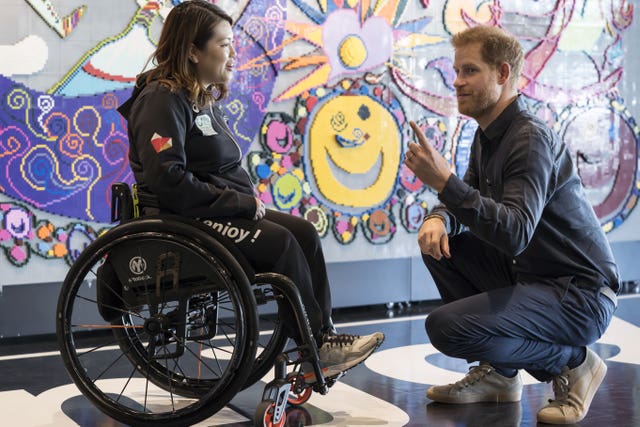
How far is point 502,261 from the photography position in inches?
116

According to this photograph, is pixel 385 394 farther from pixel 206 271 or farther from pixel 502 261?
pixel 206 271

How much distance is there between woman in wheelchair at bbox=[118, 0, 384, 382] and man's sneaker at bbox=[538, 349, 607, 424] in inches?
20.6

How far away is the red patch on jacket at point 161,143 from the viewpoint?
2605mm

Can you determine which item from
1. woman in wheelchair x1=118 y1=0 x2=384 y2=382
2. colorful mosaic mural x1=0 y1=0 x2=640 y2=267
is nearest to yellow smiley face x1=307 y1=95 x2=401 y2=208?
colorful mosaic mural x1=0 y1=0 x2=640 y2=267

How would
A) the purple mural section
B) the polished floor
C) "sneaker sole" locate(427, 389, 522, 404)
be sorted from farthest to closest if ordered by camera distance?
the purple mural section → "sneaker sole" locate(427, 389, 522, 404) → the polished floor

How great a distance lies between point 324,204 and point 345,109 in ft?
1.37

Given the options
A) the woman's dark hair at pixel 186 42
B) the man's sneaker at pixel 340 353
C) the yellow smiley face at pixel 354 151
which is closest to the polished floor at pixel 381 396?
the man's sneaker at pixel 340 353

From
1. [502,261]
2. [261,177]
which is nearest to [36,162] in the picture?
[261,177]

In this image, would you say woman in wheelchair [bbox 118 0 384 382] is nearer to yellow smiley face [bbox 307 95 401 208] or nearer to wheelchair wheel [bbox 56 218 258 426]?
wheelchair wheel [bbox 56 218 258 426]

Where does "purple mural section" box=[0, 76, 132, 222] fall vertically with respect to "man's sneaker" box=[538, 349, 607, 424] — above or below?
above

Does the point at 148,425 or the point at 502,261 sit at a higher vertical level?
the point at 502,261

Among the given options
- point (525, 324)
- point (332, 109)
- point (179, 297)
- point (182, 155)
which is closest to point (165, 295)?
point (179, 297)

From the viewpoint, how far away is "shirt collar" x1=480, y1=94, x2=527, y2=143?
2.83 m

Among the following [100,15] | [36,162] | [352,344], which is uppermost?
[100,15]
